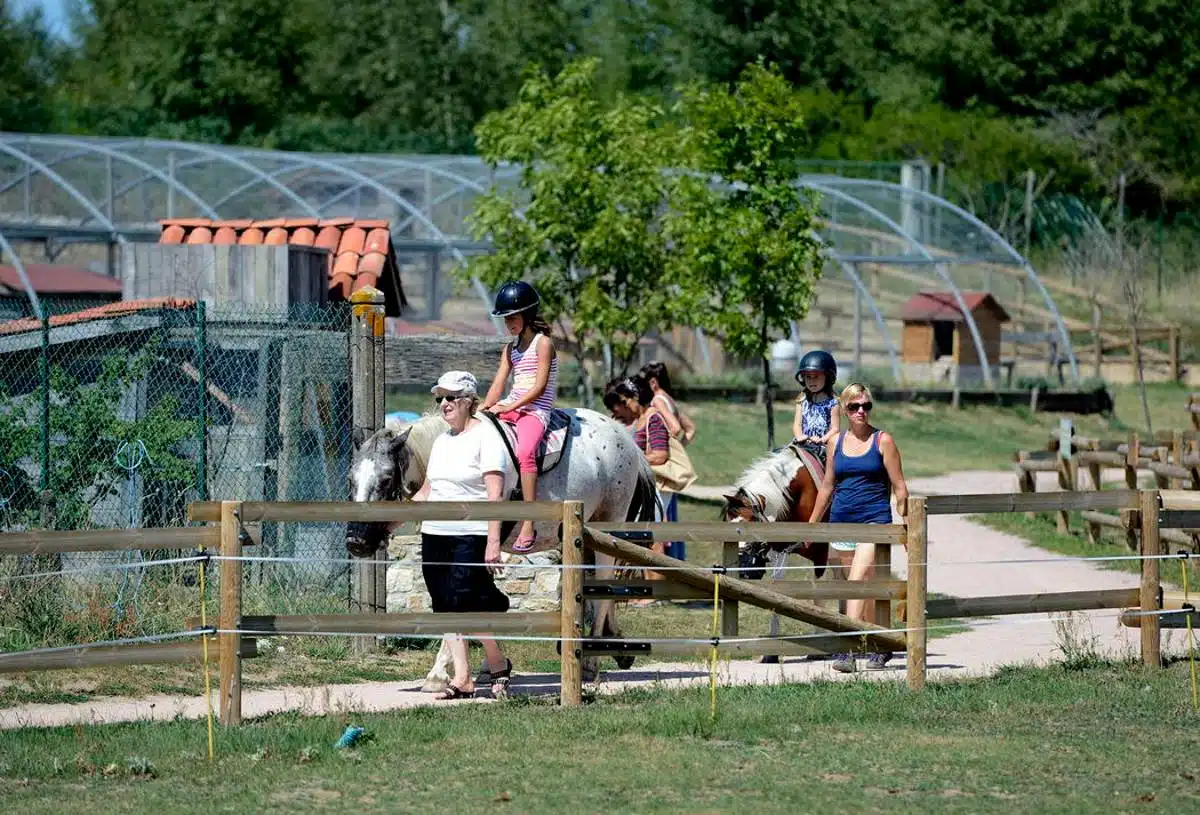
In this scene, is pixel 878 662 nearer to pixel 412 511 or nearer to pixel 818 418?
pixel 818 418

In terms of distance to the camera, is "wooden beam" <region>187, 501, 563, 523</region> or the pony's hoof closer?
"wooden beam" <region>187, 501, 563, 523</region>

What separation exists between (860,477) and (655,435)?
3.60 metres

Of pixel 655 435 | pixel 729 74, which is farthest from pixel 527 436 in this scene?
A: pixel 729 74

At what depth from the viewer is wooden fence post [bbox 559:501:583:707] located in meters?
9.52

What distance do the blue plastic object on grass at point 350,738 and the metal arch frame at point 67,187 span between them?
22.0 meters

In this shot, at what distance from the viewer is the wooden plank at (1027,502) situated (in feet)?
33.7

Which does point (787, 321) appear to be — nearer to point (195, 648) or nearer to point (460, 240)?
point (460, 240)

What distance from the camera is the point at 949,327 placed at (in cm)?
3344

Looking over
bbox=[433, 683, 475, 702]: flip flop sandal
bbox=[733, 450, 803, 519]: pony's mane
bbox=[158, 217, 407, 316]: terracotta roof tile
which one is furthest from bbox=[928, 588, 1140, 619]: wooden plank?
bbox=[158, 217, 407, 316]: terracotta roof tile

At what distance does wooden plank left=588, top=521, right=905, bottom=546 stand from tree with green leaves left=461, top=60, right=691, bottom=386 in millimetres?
10841

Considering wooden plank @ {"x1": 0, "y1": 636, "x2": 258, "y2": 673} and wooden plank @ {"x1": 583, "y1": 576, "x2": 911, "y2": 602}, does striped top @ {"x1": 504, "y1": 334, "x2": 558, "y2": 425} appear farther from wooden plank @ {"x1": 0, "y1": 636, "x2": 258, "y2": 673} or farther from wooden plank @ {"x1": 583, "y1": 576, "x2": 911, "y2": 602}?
wooden plank @ {"x1": 0, "y1": 636, "x2": 258, "y2": 673}

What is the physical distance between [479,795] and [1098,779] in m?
2.72

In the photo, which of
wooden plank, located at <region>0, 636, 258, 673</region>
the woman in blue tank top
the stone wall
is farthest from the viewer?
the stone wall

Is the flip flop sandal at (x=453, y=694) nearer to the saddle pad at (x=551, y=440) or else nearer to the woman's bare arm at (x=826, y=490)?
the saddle pad at (x=551, y=440)
